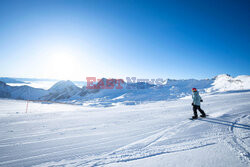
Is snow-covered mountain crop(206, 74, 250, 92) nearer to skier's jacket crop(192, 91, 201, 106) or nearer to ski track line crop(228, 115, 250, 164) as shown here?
skier's jacket crop(192, 91, 201, 106)

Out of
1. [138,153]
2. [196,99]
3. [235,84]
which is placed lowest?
[138,153]

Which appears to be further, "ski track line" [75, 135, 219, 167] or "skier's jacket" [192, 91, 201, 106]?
"skier's jacket" [192, 91, 201, 106]

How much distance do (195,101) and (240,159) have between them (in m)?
3.87

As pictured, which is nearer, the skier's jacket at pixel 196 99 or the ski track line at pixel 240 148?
the ski track line at pixel 240 148

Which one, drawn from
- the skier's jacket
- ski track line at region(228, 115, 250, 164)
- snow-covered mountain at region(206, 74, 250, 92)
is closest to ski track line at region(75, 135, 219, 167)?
ski track line at region(228, 115, 250, 164)

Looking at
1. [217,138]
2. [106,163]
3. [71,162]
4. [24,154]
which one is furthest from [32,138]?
[217,138]

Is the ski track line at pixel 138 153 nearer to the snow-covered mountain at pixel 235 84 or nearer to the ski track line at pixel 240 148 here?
the ski track line at pixel 240 148

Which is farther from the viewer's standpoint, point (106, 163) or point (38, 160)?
point (38, 160)

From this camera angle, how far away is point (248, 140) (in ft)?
9.32

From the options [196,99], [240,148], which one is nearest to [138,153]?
[240,148]

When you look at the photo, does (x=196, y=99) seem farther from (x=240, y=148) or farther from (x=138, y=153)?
(x=138, y=153)

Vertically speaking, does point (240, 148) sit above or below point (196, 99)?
below

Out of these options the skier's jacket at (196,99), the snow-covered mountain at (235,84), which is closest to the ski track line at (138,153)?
the skier's jacket at (196,99)

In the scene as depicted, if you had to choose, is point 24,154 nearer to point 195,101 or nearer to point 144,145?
point 144,145
